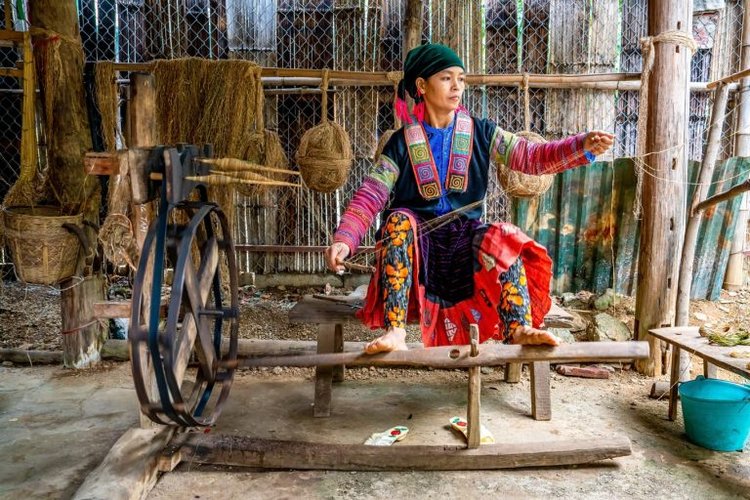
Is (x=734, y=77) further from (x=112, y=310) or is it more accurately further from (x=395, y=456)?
(x=112, y=310)

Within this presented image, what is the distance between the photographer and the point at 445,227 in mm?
3240

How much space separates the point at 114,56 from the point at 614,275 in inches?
223

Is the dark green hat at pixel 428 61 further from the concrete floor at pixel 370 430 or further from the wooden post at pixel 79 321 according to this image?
the wooden post at pixel 79 321

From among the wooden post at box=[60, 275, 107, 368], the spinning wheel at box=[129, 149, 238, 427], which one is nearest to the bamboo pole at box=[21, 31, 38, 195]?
the wooden post at box=[60, 275, 107, 368]

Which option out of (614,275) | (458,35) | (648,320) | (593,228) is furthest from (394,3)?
(648,320)

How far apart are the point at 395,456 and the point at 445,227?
1.22 metres

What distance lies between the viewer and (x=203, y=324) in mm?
2947

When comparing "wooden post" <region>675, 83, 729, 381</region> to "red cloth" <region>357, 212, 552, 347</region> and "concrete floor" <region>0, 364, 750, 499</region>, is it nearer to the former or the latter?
"concrete floor" <region>0, 364, 750, 499</region>

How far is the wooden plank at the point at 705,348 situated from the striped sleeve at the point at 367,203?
1.77 metres

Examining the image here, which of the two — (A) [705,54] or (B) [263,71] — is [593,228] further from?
(B) [263,71]

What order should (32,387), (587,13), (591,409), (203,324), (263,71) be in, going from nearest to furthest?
(203,324) < (591,409) < (32,387) < (263,71) < (587,13)

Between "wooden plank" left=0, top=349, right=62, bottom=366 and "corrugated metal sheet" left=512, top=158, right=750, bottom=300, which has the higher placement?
"corrugated metal sheet" left=512, top=158, right=750, bottom=300

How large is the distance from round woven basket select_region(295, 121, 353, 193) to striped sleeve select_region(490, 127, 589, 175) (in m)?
1.53

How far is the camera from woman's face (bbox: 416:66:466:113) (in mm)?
3152
